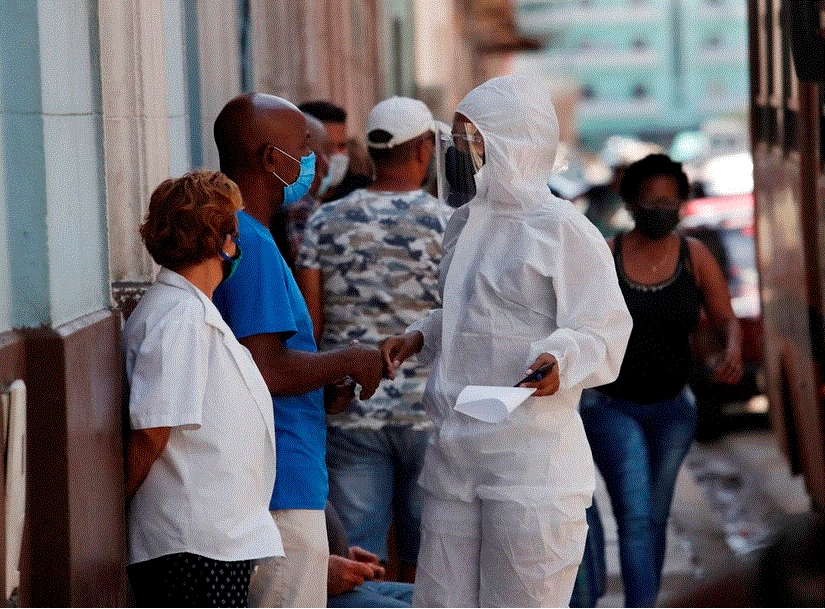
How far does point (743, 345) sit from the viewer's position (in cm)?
1233

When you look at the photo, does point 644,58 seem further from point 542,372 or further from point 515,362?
point 542,372

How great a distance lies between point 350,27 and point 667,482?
9.75 m

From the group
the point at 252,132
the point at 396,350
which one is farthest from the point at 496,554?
the point at 252,132

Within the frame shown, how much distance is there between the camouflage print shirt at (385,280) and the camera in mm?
5527

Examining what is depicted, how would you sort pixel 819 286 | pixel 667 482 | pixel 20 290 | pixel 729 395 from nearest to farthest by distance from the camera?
pixel 20 290
pixel 667 482
pixel 819 286
pixel 729 395

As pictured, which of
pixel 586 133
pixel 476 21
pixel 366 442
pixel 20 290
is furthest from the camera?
pixel 586 133

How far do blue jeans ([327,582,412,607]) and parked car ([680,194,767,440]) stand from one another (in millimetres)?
7289

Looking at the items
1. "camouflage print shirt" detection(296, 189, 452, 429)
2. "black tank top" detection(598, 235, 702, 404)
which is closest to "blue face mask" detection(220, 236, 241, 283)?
"camouflage print shirt" detection(296, 189, 452, 429)

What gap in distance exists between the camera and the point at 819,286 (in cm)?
769

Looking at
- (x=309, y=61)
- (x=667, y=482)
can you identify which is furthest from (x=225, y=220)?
(x=309, y=61)

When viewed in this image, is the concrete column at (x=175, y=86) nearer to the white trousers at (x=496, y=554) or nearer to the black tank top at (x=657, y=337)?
the white trousers at (x=496, y=554)

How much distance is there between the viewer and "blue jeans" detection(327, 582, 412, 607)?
Answer: 14.1 feet

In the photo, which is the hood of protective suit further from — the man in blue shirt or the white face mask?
the white face mask

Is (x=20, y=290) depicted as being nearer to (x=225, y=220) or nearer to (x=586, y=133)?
(x=225, y=220)
